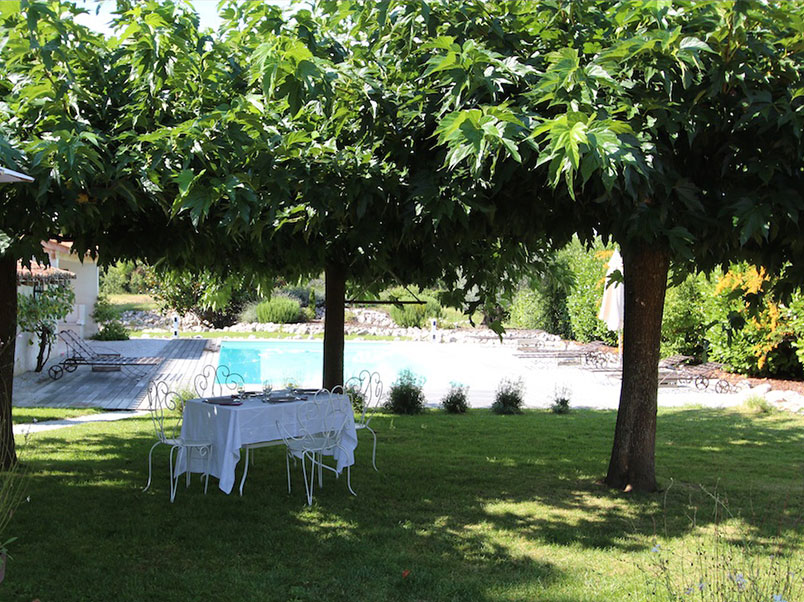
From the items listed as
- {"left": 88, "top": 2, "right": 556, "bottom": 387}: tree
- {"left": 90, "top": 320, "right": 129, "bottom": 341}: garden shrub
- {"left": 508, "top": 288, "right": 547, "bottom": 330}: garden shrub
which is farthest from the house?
{"left": 508, "top": 288, "right": 547, "bottom": 330}: garden shrub

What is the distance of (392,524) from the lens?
550 centimetres

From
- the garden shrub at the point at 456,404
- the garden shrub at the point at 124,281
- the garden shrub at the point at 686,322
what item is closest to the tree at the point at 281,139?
the garden shrub at the point at 456,404

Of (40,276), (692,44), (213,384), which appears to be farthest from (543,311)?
(692,44)

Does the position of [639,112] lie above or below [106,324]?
above

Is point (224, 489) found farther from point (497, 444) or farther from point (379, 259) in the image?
point (497, 444)

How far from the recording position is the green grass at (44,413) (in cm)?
1074

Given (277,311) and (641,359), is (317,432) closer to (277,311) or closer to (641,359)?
(641,359)

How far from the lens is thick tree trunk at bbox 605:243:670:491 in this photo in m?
6.32

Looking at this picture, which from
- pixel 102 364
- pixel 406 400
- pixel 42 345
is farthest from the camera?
pixel 42 345

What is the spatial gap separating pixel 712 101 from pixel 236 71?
3721 millimetres

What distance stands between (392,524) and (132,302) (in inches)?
1397

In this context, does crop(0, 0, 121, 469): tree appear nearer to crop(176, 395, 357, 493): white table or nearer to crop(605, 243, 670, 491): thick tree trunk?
crop(176, 395, 357, 493): white table

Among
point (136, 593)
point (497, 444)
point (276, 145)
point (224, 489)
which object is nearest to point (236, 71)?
point (276, 145)

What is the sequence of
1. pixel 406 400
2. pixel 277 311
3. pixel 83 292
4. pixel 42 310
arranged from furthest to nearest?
pixel 277 311 < pixel 83 292 < pixel 42 310 < pixel 406 400
